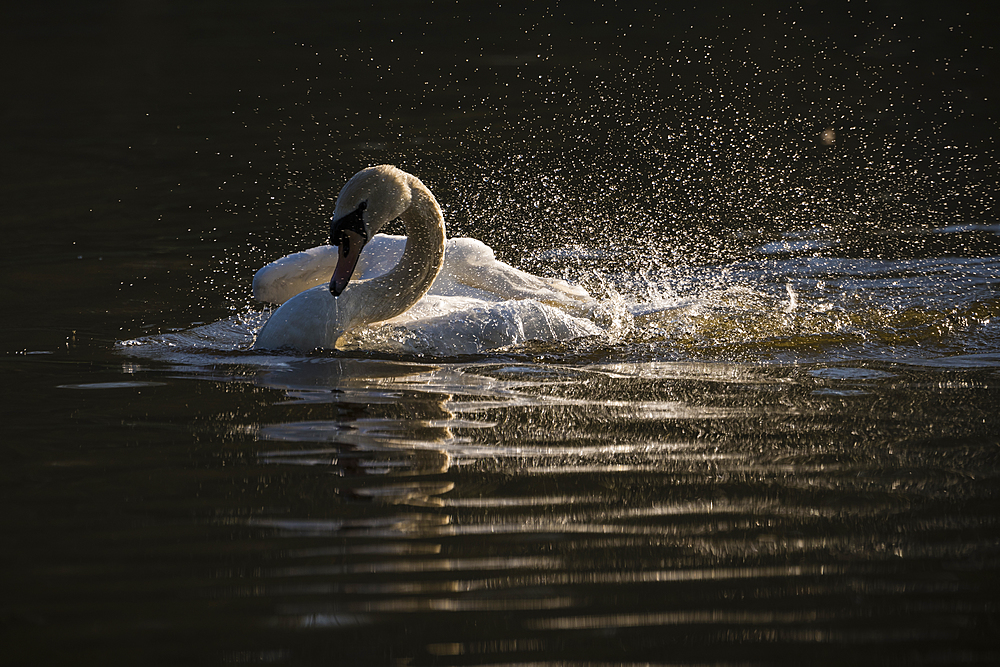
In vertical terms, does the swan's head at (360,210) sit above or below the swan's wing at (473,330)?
above

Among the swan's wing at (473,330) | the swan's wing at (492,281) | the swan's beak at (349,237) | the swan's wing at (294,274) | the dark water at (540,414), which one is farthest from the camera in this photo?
the swan's wing at (492,281)

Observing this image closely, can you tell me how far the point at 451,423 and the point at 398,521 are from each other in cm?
135

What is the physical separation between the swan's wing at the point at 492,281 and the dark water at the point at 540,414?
13.7 inches

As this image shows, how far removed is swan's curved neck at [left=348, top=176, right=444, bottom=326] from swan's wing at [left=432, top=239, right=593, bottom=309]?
3.11 ft

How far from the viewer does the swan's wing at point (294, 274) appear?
8.18 m

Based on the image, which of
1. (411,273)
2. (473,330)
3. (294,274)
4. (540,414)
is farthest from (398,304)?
(540,414)

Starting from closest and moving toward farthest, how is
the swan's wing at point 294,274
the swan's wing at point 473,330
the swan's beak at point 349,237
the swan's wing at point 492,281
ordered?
the swan's beak at point 349,237, the swan's wing at point 473,330, the swan's wing at point 294,274, the swan's wing at point 492,281

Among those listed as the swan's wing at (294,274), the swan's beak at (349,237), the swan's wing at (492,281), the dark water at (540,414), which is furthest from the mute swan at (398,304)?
the swan's wing at (294,274)

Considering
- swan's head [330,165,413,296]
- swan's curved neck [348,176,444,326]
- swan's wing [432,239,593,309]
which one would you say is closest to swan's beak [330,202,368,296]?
swan's head [330,165,413,296]

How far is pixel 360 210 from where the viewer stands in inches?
278

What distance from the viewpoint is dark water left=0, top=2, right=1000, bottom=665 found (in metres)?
3.78

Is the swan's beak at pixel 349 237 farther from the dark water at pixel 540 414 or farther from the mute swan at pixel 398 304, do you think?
the dark water at pixel 540 414

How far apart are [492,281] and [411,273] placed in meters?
1.12

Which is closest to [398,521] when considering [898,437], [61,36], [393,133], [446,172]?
[898,437]
